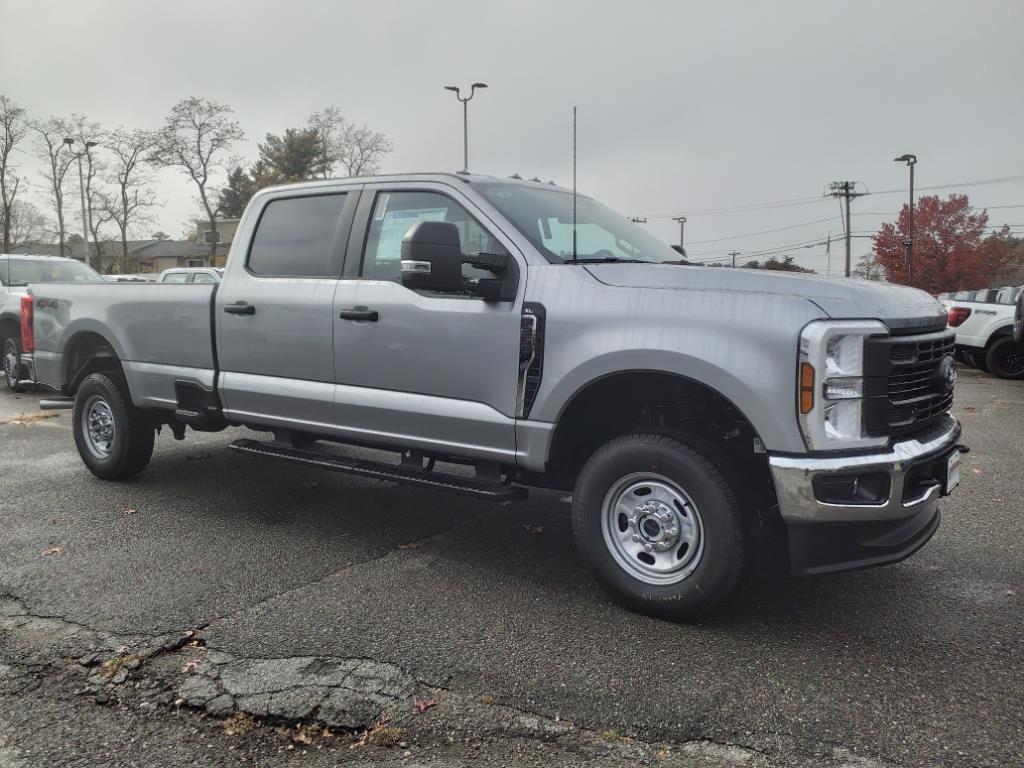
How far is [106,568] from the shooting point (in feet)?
14.4

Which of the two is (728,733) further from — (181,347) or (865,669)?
(181,347)

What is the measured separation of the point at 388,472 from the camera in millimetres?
4527

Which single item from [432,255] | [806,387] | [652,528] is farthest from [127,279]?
[806,387]

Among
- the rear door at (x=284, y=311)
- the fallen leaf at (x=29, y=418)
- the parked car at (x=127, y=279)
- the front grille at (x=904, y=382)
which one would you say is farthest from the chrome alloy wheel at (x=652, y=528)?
the fallen leaf at (x=29, y=418)

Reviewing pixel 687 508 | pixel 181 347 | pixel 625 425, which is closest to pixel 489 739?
pixel 687 508

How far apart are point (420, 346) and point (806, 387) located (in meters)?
1.97

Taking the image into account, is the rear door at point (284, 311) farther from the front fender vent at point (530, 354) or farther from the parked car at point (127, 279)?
the parked car at point (127, 279)

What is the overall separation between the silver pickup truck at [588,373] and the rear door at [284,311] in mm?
16

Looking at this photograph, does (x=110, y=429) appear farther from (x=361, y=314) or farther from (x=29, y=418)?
(x=29, y=418)

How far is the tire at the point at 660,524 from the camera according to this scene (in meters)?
3.49

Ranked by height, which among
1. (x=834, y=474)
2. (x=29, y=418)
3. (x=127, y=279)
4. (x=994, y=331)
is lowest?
(x=29, y=418)

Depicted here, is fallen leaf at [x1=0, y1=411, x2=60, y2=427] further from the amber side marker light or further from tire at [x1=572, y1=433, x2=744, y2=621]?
the amber side marker light

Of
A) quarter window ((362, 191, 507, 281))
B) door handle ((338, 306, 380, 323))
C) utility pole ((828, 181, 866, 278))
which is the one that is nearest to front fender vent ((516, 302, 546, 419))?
quarter window ((362, 191, 507, 281))

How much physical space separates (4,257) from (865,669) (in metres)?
13.0
